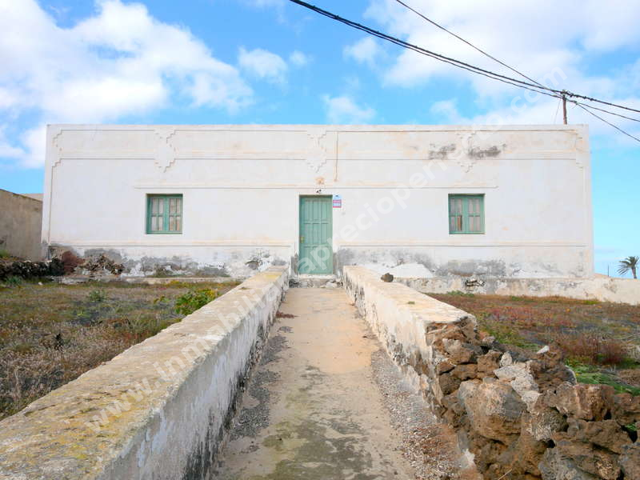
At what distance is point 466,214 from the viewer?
13.0m

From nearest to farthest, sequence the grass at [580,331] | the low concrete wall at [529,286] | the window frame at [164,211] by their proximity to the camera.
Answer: the grass at [580,331], the low concrete wall at [529,286], the window frame at [164,211]

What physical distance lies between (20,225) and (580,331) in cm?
1700

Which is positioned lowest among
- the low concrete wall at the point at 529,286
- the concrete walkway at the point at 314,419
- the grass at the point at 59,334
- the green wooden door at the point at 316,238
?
the concrete walkway at the point at 314,419

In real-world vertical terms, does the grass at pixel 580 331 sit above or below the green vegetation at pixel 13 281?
below

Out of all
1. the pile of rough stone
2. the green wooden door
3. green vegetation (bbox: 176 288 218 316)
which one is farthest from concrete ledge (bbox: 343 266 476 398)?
the green wooden door

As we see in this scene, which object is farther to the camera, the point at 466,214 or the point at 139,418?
the point at 466,214

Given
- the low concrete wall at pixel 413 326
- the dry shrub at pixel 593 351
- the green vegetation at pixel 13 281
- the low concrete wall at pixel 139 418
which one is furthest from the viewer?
the green vegetation at pixel 13 281

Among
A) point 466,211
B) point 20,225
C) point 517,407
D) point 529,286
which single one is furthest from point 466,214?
point 20,225

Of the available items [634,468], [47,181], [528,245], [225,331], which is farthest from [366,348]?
[47,181]

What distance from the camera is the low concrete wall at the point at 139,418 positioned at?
121 cm

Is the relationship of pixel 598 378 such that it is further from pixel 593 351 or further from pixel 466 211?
pixel 466 211

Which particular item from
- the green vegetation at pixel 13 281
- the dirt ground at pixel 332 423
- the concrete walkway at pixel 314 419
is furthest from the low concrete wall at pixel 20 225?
the dirt ground at pixel 332 423

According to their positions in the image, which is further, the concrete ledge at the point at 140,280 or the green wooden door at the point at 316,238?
the green wooden door at the point at 316,238

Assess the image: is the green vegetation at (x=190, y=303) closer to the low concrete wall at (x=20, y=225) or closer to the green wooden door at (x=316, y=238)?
the green wooden door at (x=316, y=238)
